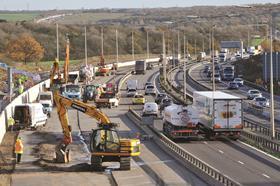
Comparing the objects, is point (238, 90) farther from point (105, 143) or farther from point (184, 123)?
point (105, 143)

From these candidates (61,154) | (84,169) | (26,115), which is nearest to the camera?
(84,169)

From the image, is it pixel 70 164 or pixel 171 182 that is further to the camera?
pixel 70 164

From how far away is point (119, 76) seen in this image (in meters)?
129

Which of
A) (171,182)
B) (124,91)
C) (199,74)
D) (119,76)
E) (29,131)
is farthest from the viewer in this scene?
(199,74)

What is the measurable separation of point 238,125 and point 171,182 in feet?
54.4

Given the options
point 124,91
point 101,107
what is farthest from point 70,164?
point 124,91

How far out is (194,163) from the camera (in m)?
38.8

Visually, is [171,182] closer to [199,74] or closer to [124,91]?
[124,91]

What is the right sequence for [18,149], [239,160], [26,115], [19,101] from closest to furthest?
[18,149], [239,160], [26,115], [19,101]

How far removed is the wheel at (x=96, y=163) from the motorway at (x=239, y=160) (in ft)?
19.9

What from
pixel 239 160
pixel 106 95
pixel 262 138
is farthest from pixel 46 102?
pixel 239 160

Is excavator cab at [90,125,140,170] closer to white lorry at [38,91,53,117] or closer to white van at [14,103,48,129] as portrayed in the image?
white van at [14,103,48,129]

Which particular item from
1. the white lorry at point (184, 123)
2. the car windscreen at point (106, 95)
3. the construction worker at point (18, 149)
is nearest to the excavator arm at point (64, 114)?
the construction worker at point (18, 149)

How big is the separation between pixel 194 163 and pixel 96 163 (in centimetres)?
501
